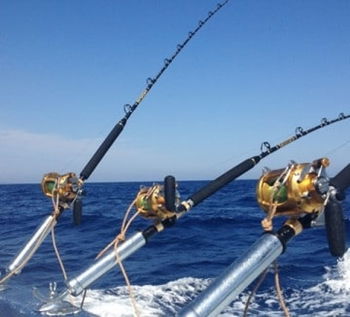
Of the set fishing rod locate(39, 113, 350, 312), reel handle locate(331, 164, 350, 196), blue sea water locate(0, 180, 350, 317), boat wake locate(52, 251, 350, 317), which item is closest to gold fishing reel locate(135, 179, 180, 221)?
fishing rod locate(39, 113, 350, 312)

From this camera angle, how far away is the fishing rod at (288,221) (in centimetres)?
166

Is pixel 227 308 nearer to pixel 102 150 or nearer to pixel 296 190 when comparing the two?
pixel 102 150

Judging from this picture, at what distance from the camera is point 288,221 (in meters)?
1.91

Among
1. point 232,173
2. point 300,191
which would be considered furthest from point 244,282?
point 232,173

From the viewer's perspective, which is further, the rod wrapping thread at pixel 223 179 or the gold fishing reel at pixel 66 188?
the gold fishing reel at pixel 66 188

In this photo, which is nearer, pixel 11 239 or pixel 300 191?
pixel 300 191

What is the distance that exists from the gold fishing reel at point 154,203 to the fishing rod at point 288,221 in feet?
3.30

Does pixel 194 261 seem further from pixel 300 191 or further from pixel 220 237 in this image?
pixel 300 191

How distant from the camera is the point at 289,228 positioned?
6.09 ft

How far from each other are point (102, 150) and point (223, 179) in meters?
1.48

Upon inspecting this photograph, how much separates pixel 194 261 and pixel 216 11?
4.98m

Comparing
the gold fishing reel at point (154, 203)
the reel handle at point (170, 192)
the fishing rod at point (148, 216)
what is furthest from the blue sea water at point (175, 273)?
the reel handle at point (170, 192)

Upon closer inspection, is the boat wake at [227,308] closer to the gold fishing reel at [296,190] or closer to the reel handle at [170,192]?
the reel handle at [170,192]

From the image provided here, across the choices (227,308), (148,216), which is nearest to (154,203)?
(148,216)
